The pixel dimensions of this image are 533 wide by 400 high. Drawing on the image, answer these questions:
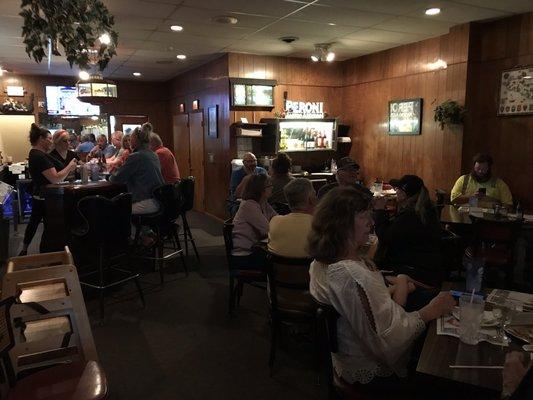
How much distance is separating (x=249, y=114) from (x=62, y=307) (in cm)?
526

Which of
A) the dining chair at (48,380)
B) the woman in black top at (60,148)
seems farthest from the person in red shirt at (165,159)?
the dining chair at (48,380)

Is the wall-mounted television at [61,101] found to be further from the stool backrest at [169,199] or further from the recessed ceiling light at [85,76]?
the stool backrest at [169,199]

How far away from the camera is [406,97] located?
6.33 m

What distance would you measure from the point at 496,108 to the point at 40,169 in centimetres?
548

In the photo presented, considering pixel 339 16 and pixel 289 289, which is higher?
pixel 339 16

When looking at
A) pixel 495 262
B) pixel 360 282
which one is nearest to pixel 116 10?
pixel 360 282

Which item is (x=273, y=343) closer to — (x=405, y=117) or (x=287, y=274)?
(x=287, y=274)

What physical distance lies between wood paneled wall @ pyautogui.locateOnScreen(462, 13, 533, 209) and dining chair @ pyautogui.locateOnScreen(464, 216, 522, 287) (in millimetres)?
1400

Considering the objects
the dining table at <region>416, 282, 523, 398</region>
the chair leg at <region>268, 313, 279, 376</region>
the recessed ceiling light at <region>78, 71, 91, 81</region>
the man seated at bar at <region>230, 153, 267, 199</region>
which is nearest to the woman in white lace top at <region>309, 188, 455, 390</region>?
the dining table at <region>416, 282, 523, 398</region>

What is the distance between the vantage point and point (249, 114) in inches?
275

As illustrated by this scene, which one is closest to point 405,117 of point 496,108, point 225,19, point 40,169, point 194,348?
point 496,108

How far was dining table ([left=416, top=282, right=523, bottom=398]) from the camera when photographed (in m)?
1.34

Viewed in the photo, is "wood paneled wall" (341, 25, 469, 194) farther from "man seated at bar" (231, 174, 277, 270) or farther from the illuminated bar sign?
"man seated at bar" (231, 174, 277, 270)

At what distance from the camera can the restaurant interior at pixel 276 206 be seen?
1.75 meters
